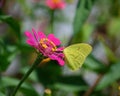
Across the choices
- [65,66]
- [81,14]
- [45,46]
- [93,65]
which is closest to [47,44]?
[45,46]

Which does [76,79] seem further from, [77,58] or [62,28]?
[62,28]

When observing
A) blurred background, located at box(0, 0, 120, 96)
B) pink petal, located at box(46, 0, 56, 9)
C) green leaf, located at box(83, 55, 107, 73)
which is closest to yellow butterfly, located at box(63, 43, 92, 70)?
blurred background, located at box(0, 0, 120, 96)

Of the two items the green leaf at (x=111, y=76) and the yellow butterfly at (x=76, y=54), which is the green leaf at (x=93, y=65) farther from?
the yellow butterfly at (x=76, y=54)

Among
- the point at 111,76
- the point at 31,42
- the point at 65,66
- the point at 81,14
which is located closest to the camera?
the point at 31,42

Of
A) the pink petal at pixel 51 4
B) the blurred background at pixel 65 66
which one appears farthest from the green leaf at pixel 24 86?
the pink petal at pixel 51 4

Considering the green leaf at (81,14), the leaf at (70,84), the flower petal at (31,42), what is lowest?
the leaf at (70,84)

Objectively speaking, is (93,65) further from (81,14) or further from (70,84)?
(81,14)

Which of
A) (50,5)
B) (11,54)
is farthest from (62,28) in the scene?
(11,54)
